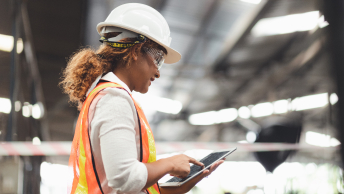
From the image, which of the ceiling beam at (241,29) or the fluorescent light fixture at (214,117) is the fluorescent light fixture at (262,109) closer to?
the fluorescent light fixture at (214,117)

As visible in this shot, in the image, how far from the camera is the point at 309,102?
5133 millimetres

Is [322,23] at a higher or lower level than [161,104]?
higher

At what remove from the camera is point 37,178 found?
3777mm

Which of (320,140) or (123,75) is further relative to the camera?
(320,140)

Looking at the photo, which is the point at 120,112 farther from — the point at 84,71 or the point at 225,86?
the point at 225,86

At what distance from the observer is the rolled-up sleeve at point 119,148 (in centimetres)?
74

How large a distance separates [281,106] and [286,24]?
66.3 inches

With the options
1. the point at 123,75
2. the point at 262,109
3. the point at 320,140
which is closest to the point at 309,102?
the point at 320,140

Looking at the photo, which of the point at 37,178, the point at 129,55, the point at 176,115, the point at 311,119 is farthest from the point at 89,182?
the point at 311,119

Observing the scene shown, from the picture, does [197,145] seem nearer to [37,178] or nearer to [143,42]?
[37,178]

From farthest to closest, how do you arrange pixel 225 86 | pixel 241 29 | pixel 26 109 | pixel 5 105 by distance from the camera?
1. pixel 225 86
2. pixel 241 29
3. pixel 26 109
4. pixel 5 105

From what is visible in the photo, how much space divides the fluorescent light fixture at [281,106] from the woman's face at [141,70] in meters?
4.81

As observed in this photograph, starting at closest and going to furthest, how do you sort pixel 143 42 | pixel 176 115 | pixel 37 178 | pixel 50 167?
pixel 143 42
pixel 37 178
pixel 50 167
pixel 176 115

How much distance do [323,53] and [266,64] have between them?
1.08 meters
